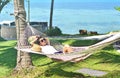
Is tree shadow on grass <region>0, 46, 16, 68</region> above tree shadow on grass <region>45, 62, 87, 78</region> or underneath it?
underneath

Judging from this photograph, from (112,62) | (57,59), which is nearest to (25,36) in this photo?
(57,59)

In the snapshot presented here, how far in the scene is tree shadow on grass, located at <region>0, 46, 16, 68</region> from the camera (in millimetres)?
13367

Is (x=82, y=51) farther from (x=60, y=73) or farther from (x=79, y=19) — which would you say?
(x=79, y=19)

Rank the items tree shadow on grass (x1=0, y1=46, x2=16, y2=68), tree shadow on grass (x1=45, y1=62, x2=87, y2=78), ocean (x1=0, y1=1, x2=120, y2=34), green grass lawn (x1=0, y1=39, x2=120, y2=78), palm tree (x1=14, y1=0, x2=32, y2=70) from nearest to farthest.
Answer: tree shadow on grass (x1=45, y1=62, x2=87, y2=78) → green grass lawn (x1=0, y1=39, x2=120, y2=78) → palm tree (x1=14, y1=0, x2=32, y2=70) → tree shadow on grass (x1=0, y1=46, x2=16, y2=68) → ocean (x1=0, y1=1, x2=120, y2=34)

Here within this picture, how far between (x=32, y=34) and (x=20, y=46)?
0.47 meters

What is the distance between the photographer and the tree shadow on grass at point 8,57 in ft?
43.9

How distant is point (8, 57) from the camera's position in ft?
47.8

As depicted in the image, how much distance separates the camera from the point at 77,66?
12.4m

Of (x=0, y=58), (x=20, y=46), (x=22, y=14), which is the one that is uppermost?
(x=22, y=14)

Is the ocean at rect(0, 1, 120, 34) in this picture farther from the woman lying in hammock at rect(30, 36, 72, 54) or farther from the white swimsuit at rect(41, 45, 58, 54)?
the white swimsuit at rect(41, 45, 58, 54)

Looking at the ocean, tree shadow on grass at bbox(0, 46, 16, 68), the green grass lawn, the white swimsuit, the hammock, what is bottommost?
the ocean

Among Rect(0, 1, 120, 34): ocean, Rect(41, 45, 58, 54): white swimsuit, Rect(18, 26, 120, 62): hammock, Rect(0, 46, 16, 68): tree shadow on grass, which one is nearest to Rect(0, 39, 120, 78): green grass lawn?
Rect(0, 46, 16, 68): tree shadow on grass

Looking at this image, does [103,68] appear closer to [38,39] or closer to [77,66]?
[77,66]

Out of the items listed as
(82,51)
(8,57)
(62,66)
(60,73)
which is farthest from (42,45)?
(8,57)
